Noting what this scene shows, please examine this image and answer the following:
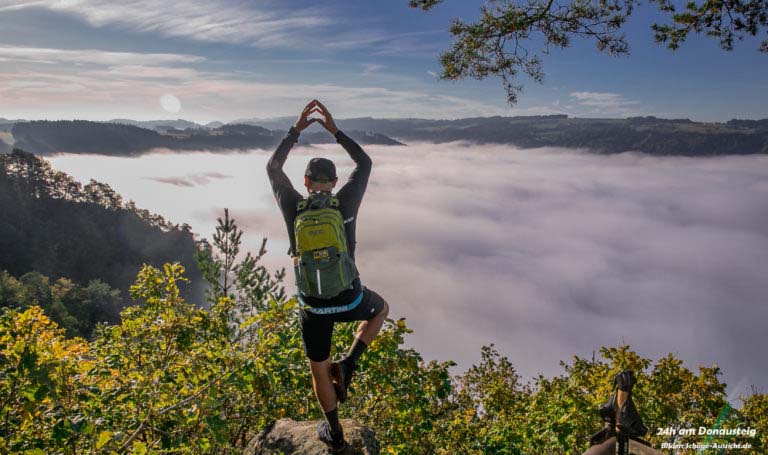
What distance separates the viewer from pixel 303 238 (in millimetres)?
4062

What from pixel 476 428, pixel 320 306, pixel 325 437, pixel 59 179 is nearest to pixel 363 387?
pixel 325 437

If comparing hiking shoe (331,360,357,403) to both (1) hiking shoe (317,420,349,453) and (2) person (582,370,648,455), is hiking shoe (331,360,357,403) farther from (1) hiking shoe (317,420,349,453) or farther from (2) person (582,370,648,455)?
(2) person (582,370,648,455)

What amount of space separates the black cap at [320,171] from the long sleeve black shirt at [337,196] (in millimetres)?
194

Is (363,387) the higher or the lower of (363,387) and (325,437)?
the lower

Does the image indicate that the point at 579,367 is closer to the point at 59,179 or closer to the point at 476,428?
the point at 476,428

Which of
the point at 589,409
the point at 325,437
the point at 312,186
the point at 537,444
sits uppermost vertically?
the point at 312,186

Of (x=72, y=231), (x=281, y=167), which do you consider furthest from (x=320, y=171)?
(x=72, y=231)

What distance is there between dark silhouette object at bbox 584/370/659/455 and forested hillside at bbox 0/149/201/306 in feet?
346

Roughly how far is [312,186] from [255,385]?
3.47 meters

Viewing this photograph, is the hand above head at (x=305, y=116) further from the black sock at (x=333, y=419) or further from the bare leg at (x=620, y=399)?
the bare leg at (x=620, y=399)

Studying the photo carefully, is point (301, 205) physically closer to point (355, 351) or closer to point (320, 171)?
point (320, 171)

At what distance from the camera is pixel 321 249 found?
4.09m

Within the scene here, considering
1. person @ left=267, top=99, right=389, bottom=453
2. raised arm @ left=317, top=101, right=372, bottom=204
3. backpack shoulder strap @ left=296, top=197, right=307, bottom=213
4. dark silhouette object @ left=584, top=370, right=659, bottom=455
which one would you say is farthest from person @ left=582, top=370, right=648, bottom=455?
backpack shoulder strap @ left=296, top=197, right=307, bottom=213

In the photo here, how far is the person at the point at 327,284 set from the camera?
13.8 ft
